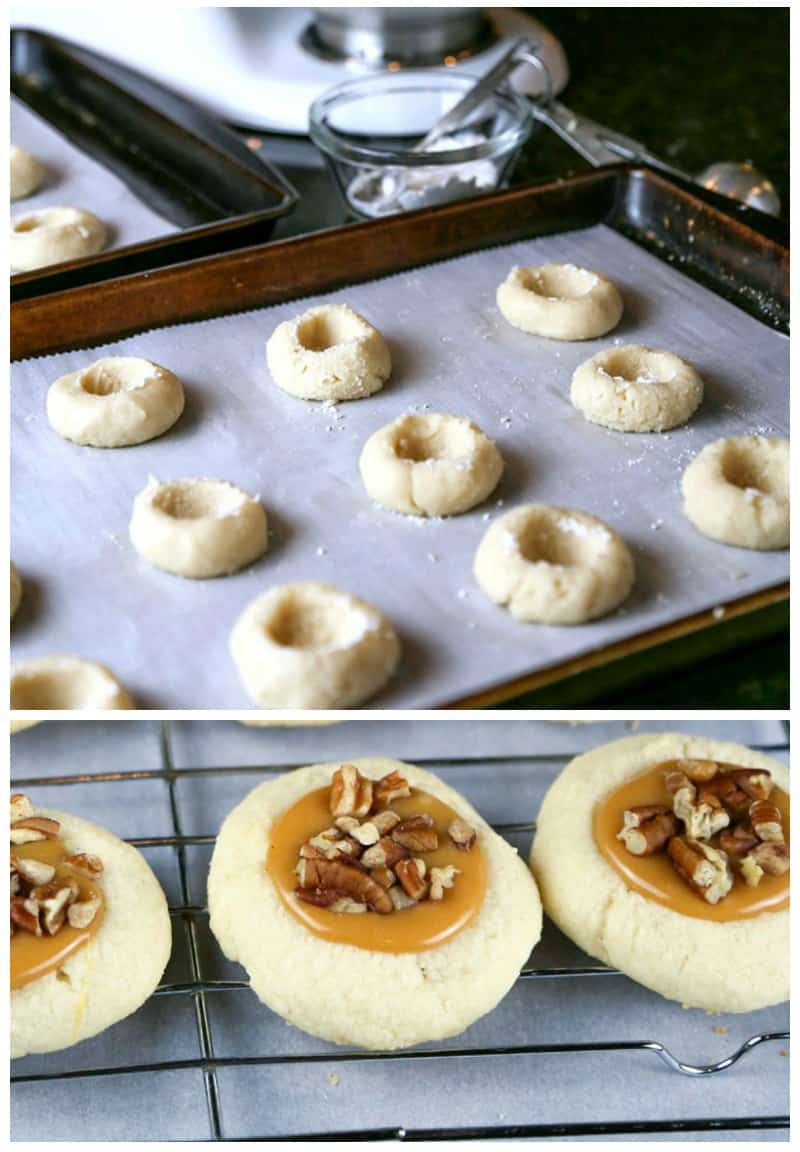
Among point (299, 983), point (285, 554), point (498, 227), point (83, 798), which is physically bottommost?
point (83, 798)

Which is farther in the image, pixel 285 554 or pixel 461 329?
pixel 461 329

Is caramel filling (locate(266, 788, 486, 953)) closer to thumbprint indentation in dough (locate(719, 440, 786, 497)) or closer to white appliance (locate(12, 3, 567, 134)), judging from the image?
thumbprint indentation in dough (locate(719, 440, 786, 497))

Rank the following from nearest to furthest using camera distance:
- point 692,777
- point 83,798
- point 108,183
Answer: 1. point 692,777
2. point 83,798
3. point 108,183

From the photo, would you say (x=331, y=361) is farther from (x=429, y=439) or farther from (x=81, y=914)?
(x=81, y=914)

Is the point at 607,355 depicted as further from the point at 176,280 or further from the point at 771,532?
the point at 176,280

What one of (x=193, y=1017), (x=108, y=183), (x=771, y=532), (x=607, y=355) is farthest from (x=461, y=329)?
(x=193, y=1017)

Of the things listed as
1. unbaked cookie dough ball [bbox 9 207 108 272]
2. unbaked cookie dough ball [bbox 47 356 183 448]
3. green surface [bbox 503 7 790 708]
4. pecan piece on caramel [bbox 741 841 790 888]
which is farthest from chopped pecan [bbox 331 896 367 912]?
unbaked cookie dough ball [bbox 9 207 108 272]
